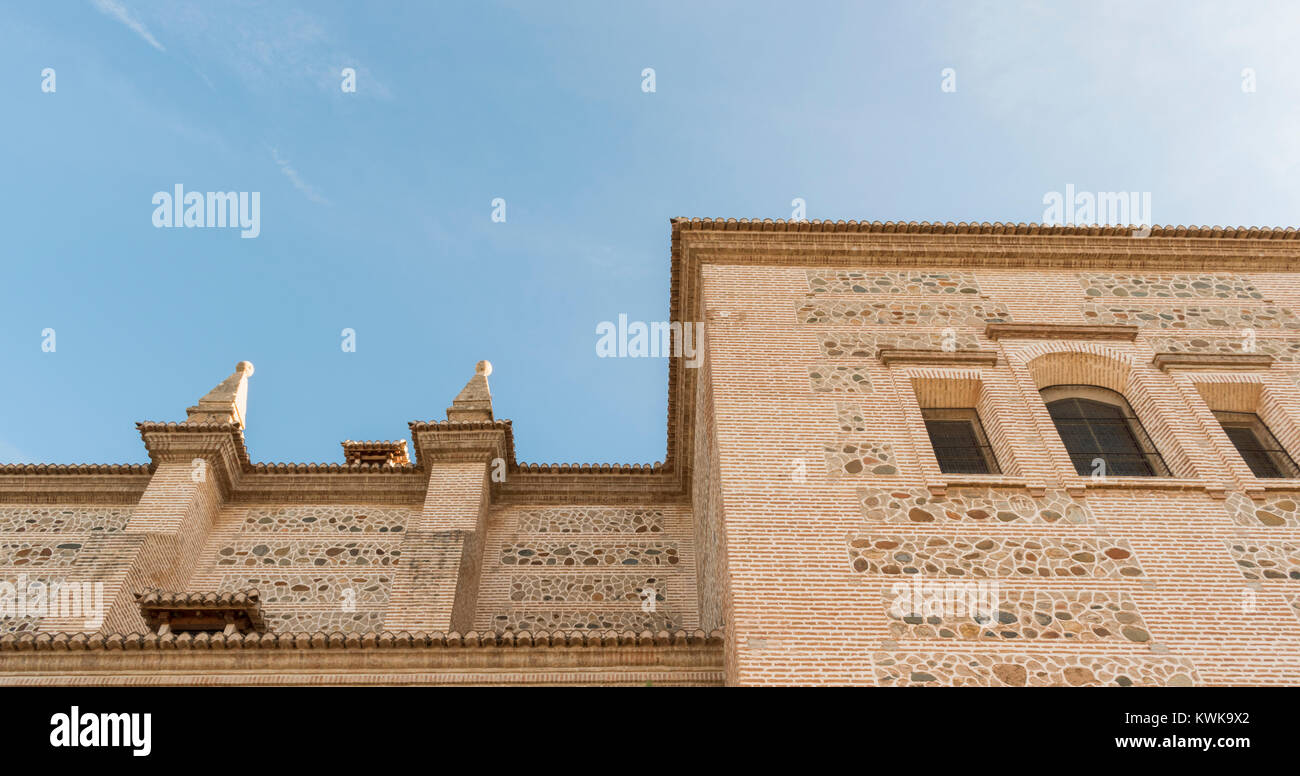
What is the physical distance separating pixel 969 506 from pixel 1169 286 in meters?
4.96

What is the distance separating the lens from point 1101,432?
8.50 meters

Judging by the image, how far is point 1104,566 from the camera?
21.9 feet

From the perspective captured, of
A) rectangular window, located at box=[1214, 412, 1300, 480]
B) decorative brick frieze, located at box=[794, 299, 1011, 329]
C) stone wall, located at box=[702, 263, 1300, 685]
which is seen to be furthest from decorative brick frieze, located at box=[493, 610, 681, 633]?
rectangular window, located at box=[1214, 412, 1300, 480]

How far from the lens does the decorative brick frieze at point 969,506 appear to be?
7.09 meters

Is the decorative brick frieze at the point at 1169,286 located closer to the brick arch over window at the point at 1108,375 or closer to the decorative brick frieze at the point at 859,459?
the brick arch over window at the point at 1108,375

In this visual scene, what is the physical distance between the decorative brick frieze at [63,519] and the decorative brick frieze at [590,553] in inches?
191

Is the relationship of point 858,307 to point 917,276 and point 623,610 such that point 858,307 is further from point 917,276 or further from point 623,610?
point 623,610

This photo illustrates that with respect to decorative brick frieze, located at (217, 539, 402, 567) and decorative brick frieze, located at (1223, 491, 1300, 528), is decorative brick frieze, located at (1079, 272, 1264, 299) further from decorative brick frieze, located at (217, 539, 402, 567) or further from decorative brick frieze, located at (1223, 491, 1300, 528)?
decorative brick frieze, located at (217, 539, 402, 567)

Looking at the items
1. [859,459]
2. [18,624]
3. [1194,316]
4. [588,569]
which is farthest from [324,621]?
[1194,316]

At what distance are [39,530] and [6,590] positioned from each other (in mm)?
1003

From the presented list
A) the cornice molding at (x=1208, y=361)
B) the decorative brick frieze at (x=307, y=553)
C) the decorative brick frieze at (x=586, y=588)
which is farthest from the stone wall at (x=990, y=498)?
the decorative brick frieze at (x=307, y=553)

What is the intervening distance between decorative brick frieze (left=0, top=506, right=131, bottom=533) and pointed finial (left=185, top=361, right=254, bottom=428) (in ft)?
4.70

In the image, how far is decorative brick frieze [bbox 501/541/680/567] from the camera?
34.3 feet
